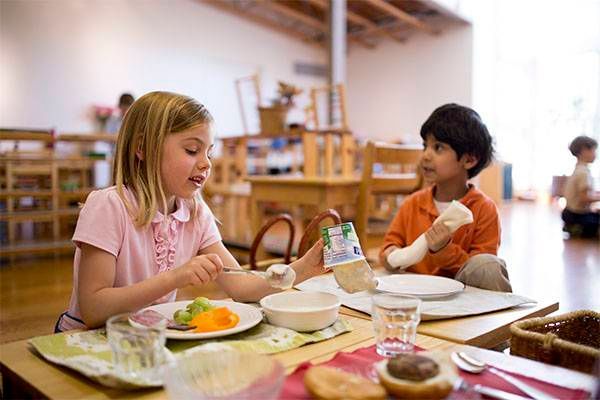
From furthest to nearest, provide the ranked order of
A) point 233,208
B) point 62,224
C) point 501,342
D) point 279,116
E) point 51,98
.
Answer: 1. point 51,98
2. point 62,224
3. point 233,208
4. point 279,116
5. point 501,342

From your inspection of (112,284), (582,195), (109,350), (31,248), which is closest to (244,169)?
(31,248)

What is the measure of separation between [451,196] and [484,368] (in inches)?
44.2

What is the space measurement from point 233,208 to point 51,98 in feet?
11.3

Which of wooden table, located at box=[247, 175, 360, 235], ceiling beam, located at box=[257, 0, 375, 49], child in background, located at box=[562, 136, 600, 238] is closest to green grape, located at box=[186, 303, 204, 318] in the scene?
wooden table, located at box=[247, 175, 360, 235]

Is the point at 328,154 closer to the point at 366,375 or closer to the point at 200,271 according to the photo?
the point at 200,271

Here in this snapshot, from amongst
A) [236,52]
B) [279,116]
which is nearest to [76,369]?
[279,116]

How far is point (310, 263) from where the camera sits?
46.6 inches

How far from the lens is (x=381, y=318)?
2.76 feet

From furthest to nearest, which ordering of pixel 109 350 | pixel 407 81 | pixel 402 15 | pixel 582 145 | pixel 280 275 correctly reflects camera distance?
pixel 407 81
pixel 402 15
pixel 582 145
pixel 280 275
pixel 109 350

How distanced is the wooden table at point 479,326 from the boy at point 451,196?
0.48 m

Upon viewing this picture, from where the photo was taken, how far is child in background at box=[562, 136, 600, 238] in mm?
5012

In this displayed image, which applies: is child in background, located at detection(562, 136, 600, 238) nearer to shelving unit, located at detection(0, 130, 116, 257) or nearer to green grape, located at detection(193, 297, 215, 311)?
shelving unit, located at detection(0, 130, 116, 257)

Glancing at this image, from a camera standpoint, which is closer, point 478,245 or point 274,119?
point 478,245

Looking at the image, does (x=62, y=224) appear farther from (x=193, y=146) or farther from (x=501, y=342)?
(x=501, y=342)
